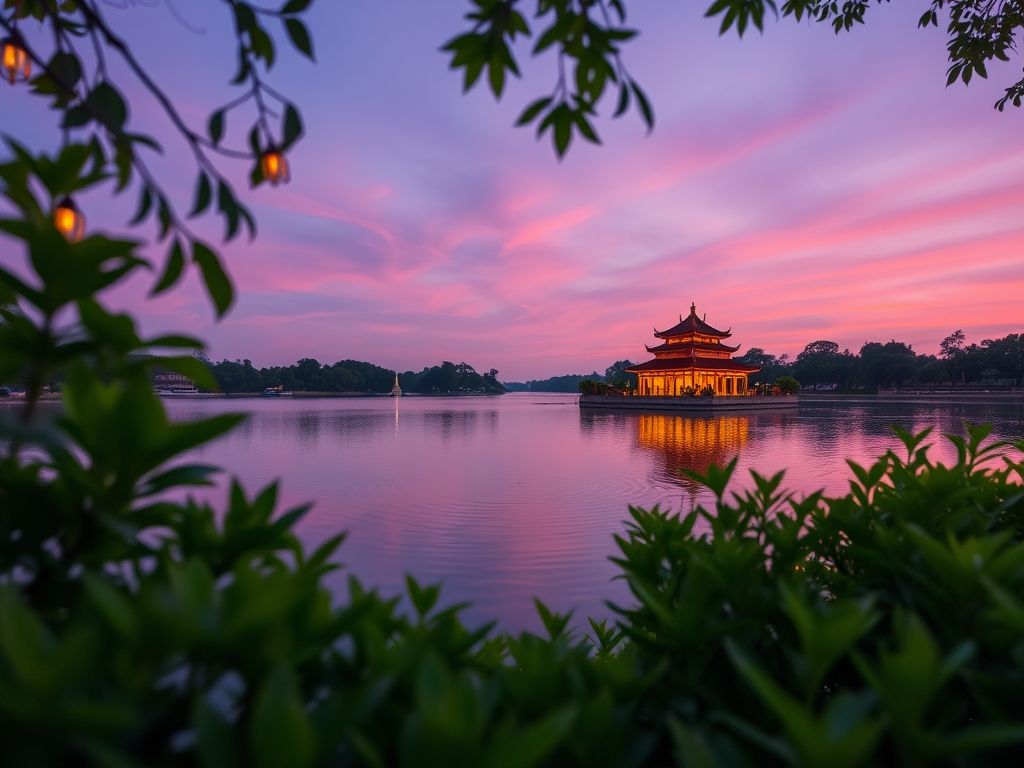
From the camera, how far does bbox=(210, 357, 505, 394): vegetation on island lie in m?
99.5

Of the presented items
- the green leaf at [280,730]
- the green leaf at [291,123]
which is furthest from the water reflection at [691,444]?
the green leaf at [280,730]

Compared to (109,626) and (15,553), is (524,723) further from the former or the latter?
(15,553)

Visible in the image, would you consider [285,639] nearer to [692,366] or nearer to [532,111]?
[532,111]

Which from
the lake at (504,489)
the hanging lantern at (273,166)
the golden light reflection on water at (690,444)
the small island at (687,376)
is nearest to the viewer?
the hanging lantern at (273,166)

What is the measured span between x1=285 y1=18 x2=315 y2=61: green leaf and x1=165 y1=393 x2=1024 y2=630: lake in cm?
116

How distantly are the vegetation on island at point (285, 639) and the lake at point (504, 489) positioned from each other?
0.25 metres

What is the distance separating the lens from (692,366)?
41.6m

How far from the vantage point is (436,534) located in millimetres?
6723

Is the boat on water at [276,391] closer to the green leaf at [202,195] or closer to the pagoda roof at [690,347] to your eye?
the pagoda roof at [690,347]

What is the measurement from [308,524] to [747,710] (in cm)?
702

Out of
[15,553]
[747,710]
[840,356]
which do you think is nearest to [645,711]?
[747,710]

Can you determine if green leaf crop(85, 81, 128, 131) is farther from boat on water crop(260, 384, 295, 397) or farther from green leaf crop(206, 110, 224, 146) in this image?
boat on water crop(260, 384, 295, 397)

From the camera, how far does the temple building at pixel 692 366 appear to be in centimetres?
Answer: 4294

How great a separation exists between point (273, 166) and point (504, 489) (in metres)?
8.00
